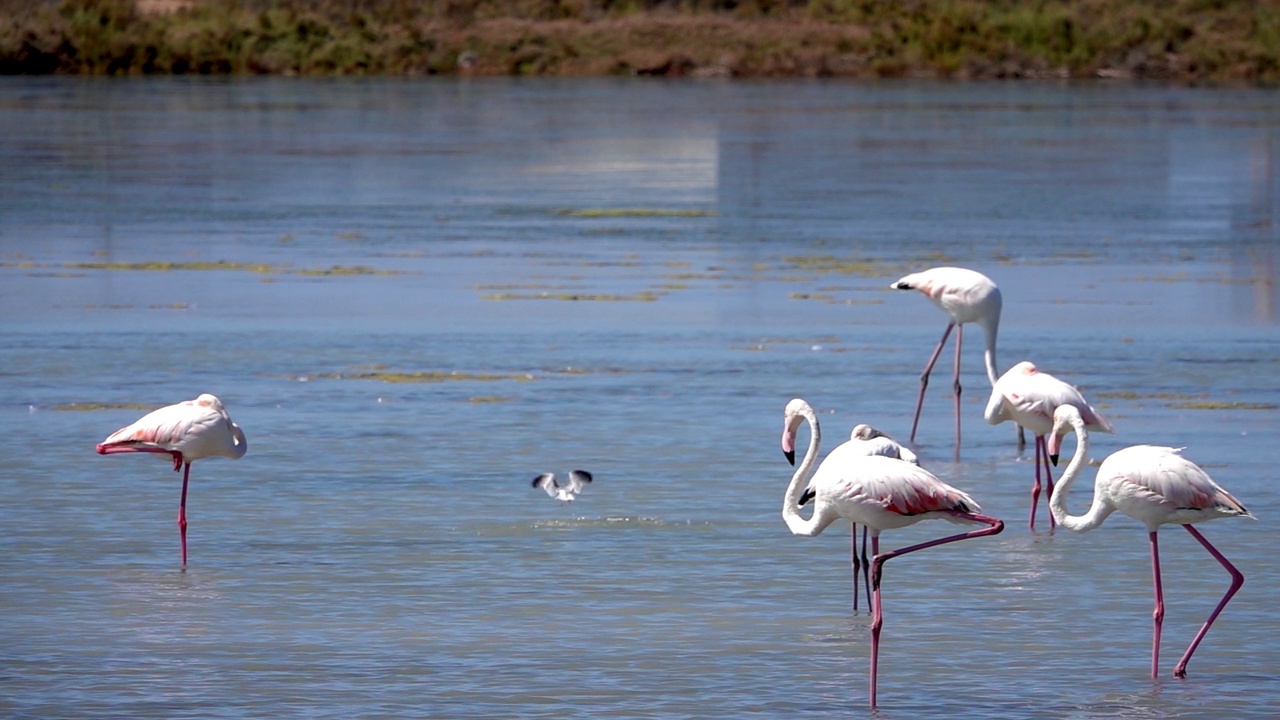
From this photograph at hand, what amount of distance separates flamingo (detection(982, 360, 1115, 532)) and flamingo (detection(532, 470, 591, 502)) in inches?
66.9

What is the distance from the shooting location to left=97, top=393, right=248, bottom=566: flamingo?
331 inches

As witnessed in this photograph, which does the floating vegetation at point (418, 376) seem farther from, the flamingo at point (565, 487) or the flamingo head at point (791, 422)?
the flamingo head at point (791, 422)

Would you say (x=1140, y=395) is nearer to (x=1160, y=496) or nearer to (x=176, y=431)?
(x=1160, y=496)

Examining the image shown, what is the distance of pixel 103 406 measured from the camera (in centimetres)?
1149

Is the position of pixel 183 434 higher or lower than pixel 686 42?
higher

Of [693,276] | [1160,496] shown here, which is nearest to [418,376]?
[693,276]

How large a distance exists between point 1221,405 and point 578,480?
13.5ft

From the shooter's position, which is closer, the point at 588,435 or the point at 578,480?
the point at 578,480

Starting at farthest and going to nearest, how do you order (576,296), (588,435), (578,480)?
(576,296), (588,435), (578,480)

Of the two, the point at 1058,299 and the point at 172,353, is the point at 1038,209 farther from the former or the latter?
the point at 172,353

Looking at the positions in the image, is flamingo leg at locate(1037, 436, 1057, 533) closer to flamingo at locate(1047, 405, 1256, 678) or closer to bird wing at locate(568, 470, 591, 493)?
flamingo at locate(1047, 405, 1256, 678)

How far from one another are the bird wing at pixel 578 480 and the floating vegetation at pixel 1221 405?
3816 millimetres

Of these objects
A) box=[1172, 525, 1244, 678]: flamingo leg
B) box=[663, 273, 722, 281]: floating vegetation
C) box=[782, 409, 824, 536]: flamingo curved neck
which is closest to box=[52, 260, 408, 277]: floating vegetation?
box=[663, 273, 722, 281]: floating vegetation

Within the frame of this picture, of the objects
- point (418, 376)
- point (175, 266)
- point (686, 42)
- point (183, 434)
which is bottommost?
point (686, 42)
